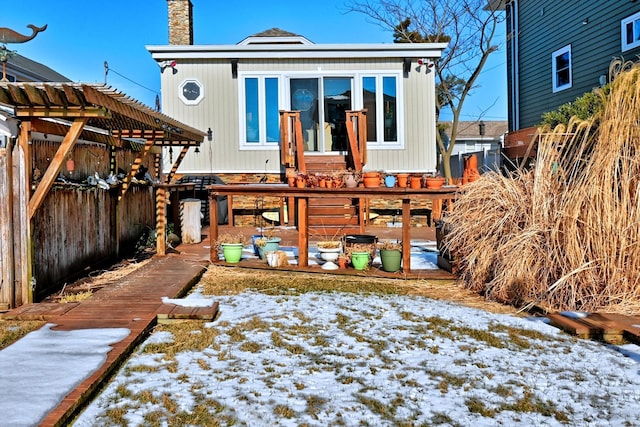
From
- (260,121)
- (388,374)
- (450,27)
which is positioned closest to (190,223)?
(260,121)

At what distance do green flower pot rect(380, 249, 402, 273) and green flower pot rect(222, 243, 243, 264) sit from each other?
1798 millimetres

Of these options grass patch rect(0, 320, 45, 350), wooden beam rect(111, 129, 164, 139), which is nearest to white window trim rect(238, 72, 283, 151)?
wooden beam rect(111, 129, 164, 139)

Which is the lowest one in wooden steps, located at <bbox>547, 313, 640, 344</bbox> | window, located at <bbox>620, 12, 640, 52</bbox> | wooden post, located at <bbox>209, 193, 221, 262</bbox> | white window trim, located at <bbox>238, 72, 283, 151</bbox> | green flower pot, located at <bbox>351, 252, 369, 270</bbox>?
wooden steps, located at <bbox>547, 313, 640, 344</bbox>

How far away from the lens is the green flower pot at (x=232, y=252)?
664cm

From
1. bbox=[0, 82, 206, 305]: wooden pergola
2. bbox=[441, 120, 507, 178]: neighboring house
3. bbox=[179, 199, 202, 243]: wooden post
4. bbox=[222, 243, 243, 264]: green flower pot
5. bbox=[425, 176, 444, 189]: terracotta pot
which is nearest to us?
bbox=[0, 82, 206, 305]: wooden pergola

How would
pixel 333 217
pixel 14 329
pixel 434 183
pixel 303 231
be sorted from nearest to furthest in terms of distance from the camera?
1. pixel 14 329
2. pixel 434 183
3. pixel 303 231
4. pixel 333 217

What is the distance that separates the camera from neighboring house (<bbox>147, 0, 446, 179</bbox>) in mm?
11555

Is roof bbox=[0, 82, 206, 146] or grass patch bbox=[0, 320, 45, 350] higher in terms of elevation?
roof bbox=[0, 82, 206, 146]

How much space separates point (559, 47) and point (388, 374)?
13.9 meters

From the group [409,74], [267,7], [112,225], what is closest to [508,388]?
[112,225]

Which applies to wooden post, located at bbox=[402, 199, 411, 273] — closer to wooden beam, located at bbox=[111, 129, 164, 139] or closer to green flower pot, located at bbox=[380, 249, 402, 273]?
green flower pot, located at bbox=[380, 249, 402, 273]

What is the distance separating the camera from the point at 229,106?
11.7 metres

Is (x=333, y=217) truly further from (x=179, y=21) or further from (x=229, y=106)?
(x=179, y=21)

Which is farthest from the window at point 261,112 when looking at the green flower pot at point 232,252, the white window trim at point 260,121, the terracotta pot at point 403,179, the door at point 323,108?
the terracotta pot at point 403,179
